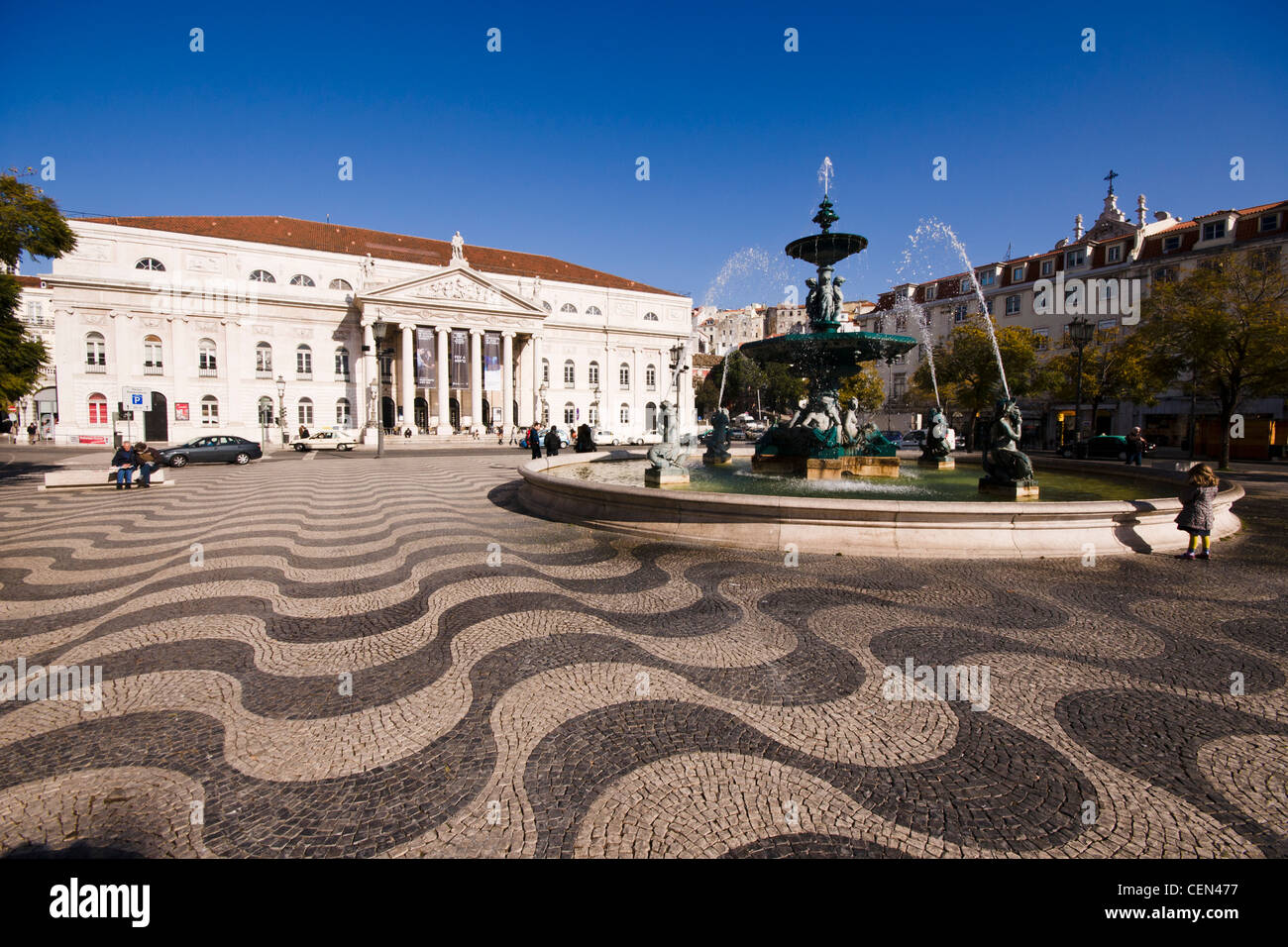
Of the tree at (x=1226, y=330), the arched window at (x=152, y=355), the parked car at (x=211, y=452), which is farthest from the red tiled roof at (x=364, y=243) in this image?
the tree at (x=1226, y=330)

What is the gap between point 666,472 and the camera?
10.3 meters

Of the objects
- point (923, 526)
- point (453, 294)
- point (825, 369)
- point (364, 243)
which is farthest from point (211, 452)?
point (364, 243)

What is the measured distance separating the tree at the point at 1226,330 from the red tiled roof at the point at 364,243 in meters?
50.2

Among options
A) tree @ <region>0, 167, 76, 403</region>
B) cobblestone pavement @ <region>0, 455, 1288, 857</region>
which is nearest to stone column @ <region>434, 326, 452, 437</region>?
tree @ <region>0, 167, 76, 403</region>

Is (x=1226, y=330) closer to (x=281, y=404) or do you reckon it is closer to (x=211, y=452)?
(x=211, y=452)

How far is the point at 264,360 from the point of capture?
149 ft

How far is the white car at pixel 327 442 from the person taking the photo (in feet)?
118

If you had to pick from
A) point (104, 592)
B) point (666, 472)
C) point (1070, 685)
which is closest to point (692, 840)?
point (1070, 685)

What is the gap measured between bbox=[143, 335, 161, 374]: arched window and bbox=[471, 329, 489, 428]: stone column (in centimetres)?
2324

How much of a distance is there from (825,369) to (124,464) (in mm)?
18472

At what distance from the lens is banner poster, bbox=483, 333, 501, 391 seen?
4984cm
